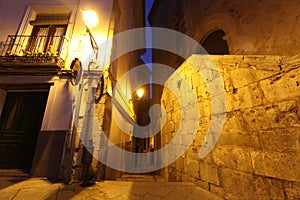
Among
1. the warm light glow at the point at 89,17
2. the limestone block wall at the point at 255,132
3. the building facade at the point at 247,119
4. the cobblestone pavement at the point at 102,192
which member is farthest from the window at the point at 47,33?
the limestone block wall at the point at 255,132

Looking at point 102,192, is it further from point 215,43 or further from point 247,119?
point 215,43

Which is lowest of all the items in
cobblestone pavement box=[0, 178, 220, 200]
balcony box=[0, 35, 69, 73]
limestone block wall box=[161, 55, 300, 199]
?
cobblestone pavement box=[0, 178, 220, 200]

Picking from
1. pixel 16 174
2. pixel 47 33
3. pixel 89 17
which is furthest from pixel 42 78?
pixel 16 174

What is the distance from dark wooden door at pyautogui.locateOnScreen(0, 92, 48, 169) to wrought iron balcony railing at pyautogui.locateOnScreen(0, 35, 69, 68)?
1.18 metres

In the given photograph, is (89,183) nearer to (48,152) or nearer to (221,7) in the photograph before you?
(48,152)

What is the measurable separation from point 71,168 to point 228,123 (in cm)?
362

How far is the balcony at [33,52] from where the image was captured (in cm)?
418

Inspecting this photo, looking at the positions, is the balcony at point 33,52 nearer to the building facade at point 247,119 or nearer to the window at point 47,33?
the window at point 47,33

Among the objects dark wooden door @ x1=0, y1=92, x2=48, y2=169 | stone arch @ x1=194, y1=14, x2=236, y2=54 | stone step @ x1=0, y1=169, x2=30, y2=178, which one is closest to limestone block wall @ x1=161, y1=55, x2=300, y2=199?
stone arch @ x1=194, y1=14, x2=236, y2=54

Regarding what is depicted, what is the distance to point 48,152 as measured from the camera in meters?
3.62

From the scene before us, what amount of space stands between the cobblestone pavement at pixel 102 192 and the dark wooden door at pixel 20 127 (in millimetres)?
1437

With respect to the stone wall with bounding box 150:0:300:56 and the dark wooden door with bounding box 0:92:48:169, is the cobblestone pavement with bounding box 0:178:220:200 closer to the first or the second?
the dark wooden door with bounding box 0:92:48:169

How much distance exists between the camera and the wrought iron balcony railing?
13.9ft

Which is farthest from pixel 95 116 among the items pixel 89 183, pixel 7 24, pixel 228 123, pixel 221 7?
pixel 221 7
